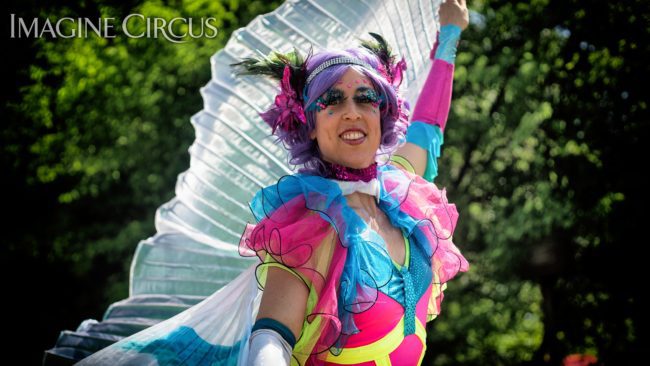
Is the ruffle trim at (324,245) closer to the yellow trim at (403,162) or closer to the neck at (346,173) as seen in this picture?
the neck at (346,173)

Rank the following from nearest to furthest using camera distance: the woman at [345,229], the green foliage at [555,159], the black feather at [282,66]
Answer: the woman at [345,229]
the black feather at [282,66]
the green foliage at [555,159]

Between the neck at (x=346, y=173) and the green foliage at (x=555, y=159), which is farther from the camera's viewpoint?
the green foliage at (x=555, y=159)

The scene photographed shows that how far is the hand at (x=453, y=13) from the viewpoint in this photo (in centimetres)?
263

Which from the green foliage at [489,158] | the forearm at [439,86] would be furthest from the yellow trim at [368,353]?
the green foliage at [489,158]

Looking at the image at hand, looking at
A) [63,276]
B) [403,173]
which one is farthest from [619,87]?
[63,276]

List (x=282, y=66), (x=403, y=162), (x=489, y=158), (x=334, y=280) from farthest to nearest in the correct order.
Result: (x=489, y=158)
(x=403, y=162)
(x=282, y=66)
(x=334, y=280)

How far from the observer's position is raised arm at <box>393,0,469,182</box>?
8.23 ft

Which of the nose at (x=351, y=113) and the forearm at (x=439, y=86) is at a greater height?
the forearm at (x=439, y=86)

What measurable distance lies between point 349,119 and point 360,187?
0.20 metres

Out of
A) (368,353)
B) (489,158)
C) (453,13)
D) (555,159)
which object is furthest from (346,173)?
(489,158)

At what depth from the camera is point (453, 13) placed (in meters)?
2.63

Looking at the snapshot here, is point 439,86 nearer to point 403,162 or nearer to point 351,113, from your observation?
point 403,162

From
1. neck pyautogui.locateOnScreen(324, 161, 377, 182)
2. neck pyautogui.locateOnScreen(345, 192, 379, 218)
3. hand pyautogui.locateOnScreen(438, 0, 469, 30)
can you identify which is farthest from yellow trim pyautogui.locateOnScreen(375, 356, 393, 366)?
hand pyautogui.locateOnScreen(438, 0, 469, 30)

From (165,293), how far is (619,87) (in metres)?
3.53
